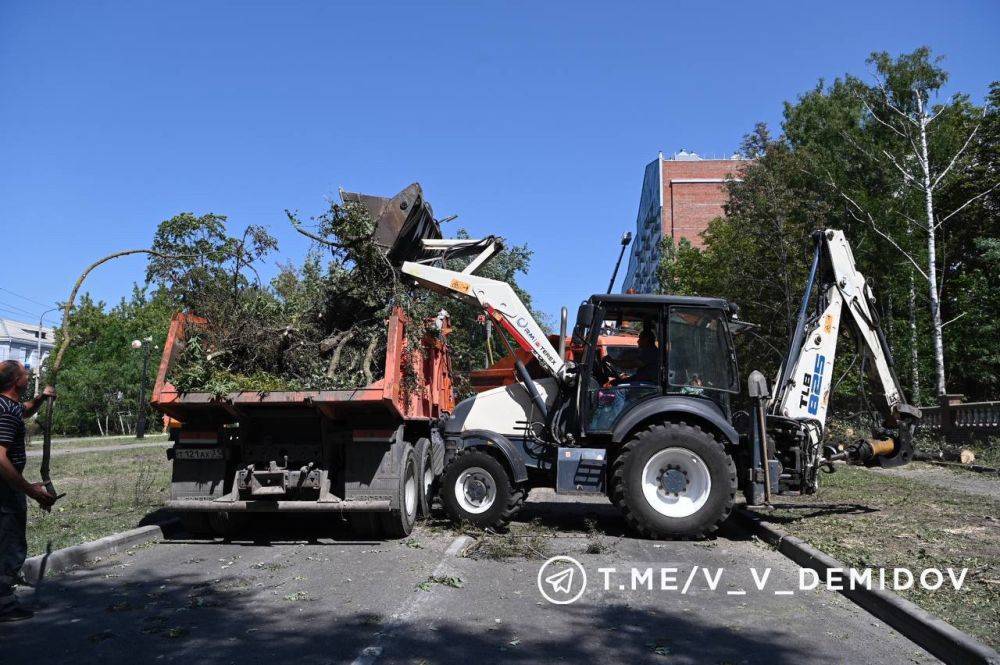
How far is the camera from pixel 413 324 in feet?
31.4

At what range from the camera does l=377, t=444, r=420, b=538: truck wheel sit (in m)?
8.73

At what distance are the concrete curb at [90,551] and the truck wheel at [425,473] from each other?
3.16 metres

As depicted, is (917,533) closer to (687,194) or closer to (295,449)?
(295,449)

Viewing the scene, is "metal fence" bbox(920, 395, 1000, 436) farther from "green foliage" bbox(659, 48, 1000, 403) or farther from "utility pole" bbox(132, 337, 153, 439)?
"utility pole" bbox(132, 337, 153, 439)

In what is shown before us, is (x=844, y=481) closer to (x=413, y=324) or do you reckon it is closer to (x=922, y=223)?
(x=413, y=324)

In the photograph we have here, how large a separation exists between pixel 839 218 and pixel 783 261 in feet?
14.4

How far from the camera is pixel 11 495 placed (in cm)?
581

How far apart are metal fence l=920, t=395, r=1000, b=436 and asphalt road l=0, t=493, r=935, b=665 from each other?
482 inches

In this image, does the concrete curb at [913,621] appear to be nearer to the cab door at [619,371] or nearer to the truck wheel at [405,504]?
the cab door at [619,371]

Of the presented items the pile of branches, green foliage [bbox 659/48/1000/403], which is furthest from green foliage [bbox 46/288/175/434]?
the pile of branches

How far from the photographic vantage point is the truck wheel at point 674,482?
895 cm

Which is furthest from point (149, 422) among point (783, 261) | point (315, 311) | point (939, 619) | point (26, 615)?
point (939, 619)

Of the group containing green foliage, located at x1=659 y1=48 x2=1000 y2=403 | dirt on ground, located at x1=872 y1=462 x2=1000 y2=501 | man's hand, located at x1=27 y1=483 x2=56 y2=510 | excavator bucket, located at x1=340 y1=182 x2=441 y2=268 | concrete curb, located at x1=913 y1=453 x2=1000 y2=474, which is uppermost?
green foliage, located at x1=659 y1=48 x2=1000 y2=403

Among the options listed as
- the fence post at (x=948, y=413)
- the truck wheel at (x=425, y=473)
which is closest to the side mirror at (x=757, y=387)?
the truck wheel at (x=425, y=473)
